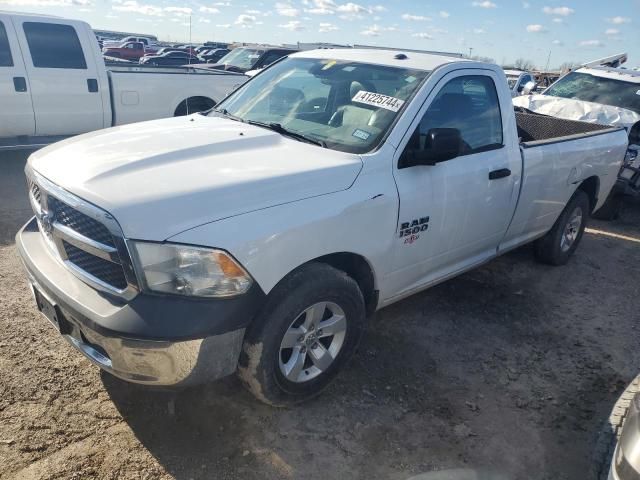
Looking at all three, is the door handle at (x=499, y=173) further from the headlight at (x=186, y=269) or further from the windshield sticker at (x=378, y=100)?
the headlight at (x=186, y=269)

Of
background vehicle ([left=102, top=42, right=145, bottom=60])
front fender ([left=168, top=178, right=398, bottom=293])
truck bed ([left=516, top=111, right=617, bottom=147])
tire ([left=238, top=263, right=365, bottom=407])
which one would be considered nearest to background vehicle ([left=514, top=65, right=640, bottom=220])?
truck bed ([left=516, top=111, right=617, bottom=147])

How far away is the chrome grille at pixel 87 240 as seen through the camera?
7.72 ft

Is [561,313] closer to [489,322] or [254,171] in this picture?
[489,322]

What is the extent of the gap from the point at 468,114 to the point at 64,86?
595 cm

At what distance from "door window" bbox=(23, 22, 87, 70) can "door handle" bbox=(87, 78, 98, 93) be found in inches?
7.2

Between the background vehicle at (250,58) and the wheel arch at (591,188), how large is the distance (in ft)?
29.7

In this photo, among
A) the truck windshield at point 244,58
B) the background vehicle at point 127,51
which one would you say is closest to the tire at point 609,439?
the truck windshield at point 244,58

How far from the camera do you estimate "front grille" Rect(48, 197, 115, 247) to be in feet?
7.96

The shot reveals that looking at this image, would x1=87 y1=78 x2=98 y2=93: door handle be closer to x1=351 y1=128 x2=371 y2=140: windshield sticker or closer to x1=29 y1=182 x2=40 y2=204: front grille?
x1=29 y1=182 x2=40 y2=204: front grille

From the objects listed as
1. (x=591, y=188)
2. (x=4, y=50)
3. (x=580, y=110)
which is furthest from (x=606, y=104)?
(x=4, y=50)

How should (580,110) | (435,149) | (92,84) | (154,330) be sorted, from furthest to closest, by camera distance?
(580,110)
(92,84)
(435,149)
(154,330)

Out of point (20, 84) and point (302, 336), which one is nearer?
point (302, 336)

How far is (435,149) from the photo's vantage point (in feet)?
10.4

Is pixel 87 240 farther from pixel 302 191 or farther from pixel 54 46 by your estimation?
pixel 54 46
